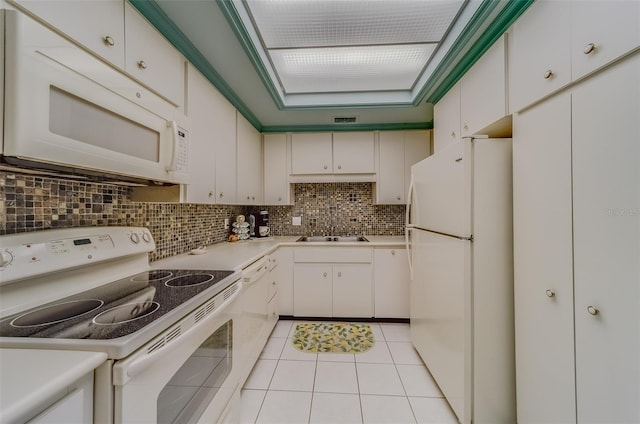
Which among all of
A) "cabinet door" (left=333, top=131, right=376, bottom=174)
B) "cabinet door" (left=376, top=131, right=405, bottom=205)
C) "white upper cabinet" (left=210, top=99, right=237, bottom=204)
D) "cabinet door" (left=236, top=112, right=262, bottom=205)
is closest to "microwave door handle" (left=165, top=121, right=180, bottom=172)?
"white upper cabinet" (left=210, top=99, right=237, bottom=204)

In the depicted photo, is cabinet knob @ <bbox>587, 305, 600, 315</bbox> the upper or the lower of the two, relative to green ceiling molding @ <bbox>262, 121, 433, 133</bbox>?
lower

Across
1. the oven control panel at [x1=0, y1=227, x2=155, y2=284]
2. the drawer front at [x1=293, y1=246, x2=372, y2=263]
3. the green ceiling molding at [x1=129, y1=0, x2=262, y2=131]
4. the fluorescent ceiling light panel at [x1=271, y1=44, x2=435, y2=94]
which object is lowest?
the drawer front at [x1=293, y1=246, x2=372, y2=263]

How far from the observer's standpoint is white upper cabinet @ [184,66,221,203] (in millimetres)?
1539

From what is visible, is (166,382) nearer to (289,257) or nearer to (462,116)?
(289,257)

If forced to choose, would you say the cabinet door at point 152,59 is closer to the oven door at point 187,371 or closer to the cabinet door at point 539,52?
the oven door at point 187,371

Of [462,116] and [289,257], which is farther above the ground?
[462,116]

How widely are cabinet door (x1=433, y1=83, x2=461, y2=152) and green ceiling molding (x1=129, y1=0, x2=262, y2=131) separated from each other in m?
1.77

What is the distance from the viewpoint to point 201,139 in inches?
65.6

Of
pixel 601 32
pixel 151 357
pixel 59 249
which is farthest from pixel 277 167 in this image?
pixel 601 32

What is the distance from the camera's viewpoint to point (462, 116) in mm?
1777

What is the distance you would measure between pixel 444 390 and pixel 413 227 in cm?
109

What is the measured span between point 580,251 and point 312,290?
2.11 m

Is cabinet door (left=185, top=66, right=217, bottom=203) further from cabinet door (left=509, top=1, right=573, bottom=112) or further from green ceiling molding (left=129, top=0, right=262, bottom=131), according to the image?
cabinet door (left=509, top=1, right=573, bottom=112)

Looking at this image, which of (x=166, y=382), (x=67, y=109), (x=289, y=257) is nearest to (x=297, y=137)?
(x=289, y=257)
